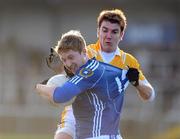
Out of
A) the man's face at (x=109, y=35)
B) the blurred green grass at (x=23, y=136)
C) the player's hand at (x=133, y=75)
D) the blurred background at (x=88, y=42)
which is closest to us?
the player's hand at (x=133, y=75)

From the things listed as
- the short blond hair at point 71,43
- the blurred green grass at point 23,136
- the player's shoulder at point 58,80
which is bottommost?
the blurred green grass at point 23,136

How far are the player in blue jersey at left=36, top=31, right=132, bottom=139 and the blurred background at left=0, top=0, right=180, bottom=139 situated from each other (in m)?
10.6

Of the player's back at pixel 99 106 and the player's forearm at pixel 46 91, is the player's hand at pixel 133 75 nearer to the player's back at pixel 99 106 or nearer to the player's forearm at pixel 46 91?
the player's back at pixel 99 106

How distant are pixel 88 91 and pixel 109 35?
82 cm

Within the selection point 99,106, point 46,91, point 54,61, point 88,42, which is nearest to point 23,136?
point 88,42

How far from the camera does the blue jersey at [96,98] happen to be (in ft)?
20.5

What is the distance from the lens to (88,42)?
29.1 metres

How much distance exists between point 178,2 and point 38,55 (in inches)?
325

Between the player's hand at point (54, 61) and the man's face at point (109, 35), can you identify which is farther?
the man's face at point (109, 35)

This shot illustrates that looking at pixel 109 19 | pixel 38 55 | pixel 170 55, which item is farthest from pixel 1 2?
pixel 109 19

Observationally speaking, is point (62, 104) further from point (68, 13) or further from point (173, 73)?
point (68, 13)

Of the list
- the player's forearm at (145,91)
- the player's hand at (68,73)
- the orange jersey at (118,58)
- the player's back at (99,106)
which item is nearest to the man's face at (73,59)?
the player's back at (99,106)

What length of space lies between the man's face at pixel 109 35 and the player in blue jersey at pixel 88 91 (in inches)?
18.8

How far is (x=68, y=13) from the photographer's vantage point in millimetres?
33000
